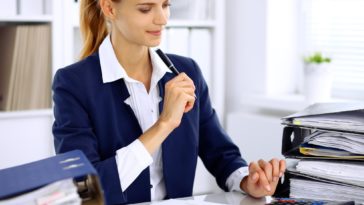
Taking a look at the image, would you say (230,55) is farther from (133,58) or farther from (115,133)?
(115,133)

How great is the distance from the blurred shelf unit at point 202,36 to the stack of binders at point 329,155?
58.2 inches

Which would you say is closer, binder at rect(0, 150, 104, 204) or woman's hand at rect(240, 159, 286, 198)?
binder at rect(0, 150, 104, 204)

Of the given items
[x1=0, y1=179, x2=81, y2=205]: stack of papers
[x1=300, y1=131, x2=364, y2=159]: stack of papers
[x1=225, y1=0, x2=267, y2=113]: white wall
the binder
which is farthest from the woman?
[x1=225, y1=0, x2=267, y2=113]: white wall

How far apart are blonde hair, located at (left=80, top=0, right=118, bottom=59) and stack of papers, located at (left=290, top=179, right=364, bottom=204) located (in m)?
0.75

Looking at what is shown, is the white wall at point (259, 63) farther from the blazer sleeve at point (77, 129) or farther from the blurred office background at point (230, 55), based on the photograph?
the blazer sleeve at point (77, 129)

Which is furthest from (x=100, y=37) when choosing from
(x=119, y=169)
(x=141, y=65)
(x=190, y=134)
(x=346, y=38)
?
(x=346, y=38)

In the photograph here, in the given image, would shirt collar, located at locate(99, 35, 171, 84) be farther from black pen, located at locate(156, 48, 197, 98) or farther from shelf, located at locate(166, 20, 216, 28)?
shelf, located at locate(166, 20, 216, 28)

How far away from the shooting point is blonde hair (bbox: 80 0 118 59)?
1.77m

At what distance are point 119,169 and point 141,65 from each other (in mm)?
388

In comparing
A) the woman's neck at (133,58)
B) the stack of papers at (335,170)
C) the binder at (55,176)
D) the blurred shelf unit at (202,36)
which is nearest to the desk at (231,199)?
the stack of papers at (335,170)

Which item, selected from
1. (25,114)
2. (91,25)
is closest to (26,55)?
(25,114)

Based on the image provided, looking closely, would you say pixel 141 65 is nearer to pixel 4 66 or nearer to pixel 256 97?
pixel 4 66

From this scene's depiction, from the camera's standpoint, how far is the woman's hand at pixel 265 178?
1.42m

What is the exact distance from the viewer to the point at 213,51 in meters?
2.99
